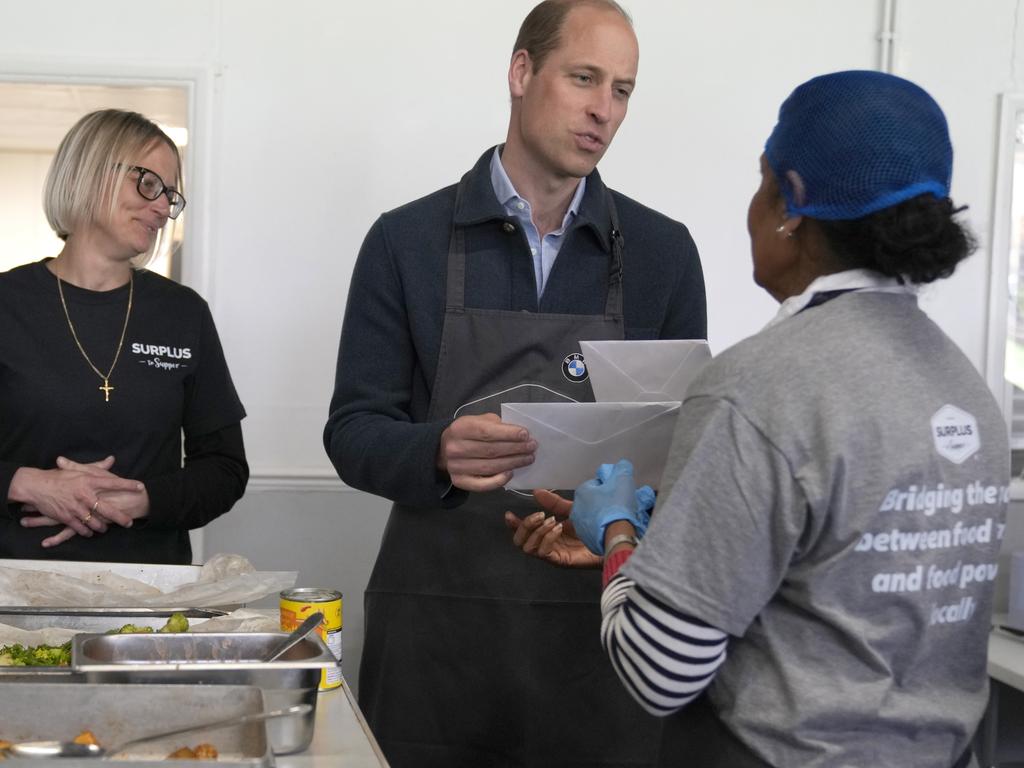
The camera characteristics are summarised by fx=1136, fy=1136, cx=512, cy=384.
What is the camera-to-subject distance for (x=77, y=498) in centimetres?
214

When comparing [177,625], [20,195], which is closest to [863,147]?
[177,625]

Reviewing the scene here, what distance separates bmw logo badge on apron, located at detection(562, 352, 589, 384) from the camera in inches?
77.4

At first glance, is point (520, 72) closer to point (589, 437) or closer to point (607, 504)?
point (589, 437)

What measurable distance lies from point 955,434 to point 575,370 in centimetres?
88

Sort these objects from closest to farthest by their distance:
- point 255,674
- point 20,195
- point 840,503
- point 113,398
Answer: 1. point 840,503
2. point 255,674
3. point 113,398
4. point 20,195

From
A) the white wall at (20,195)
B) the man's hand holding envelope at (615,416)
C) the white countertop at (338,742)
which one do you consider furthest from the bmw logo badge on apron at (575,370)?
the white wall at (20,195)

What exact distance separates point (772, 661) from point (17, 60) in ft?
9.18

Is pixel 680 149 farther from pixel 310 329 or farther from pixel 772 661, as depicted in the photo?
pixel 772 661

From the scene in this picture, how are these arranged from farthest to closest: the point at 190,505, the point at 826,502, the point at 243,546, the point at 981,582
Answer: the point at 243,546 < the point at 190,505 < the point at 981,582 < the point at 826,502

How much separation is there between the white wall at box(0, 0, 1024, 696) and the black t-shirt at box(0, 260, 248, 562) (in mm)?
801

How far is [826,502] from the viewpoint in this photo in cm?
110

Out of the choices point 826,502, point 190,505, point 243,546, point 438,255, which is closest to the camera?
point 826,502

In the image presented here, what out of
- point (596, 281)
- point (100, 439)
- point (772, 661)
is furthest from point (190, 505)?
point (772, 661)

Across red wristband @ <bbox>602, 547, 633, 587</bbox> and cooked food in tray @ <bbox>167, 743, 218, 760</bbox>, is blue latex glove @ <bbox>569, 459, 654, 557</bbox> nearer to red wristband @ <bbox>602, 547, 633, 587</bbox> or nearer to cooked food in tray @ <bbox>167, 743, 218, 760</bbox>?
red wristband @ <bbox>602, 547, 633, 587</bbox>
